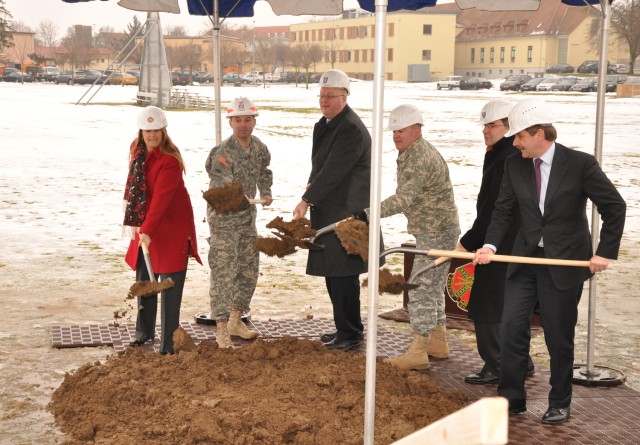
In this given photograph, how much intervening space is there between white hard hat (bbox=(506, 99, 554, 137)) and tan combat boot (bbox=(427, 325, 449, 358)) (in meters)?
1.97

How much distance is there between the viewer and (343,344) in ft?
21.1

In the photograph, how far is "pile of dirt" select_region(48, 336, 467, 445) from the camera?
14.7ft

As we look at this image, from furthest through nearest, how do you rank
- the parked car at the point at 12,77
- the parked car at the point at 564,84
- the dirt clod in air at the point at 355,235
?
the parked car at the point at 12,77 → the parked car at the point at 564,84 → the dirt clod in air at the point at 355,235

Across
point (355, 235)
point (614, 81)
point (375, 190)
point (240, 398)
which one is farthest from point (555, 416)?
point (614, 81)

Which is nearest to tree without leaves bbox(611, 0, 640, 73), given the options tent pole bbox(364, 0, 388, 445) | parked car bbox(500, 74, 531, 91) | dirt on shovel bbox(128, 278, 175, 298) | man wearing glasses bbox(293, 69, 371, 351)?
parked car bbox(500, 74, 531, 91)

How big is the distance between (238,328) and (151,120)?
1.75 metres

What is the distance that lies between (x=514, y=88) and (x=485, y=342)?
58394 millimetres

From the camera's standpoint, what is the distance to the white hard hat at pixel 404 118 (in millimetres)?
5730

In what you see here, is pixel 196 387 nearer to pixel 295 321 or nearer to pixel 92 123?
pixel 295 321

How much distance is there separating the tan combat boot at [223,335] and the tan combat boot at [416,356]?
1.12 metres

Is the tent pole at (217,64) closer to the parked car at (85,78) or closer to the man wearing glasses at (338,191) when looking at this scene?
the man wearing glasses at (338,191)

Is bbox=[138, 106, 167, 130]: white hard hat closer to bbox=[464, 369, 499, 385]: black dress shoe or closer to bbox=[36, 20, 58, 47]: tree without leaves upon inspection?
bbox=[464, 369, 499, 385]: black dress shoe

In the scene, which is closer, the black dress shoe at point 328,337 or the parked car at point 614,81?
the black dress shoe at point 328,337

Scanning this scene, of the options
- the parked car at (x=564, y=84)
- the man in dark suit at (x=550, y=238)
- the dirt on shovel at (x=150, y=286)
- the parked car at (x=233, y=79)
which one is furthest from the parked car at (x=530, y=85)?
the man in dark suit at (x=550, y=238)
